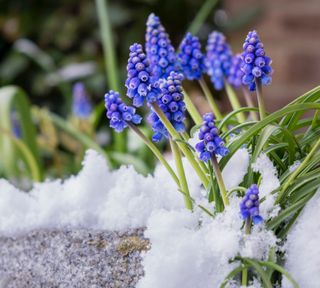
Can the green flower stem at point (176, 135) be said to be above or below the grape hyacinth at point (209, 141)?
above

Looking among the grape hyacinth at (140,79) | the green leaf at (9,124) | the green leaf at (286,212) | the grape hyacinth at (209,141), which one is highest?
the green leaf at (9,124)

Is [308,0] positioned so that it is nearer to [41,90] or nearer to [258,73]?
[41,90]

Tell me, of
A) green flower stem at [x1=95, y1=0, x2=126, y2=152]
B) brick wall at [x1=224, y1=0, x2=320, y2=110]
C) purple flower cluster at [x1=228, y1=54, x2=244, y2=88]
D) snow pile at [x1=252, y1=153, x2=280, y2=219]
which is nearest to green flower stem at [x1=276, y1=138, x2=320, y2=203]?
snow pile at [x1=252, y1=153, x2=280, y2=219]

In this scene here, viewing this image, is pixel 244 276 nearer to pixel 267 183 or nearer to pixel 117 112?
pixel 267 183

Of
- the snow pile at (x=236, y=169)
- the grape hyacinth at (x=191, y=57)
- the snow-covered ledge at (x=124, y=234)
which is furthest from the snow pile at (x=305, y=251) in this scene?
the grape hyacinth at (x=191, y=57)

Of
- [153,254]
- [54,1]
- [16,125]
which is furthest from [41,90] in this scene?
[153,254]

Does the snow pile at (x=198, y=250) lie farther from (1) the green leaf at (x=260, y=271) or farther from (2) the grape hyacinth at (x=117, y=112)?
(2) the grape hyacinth at (x=117, y=112)
